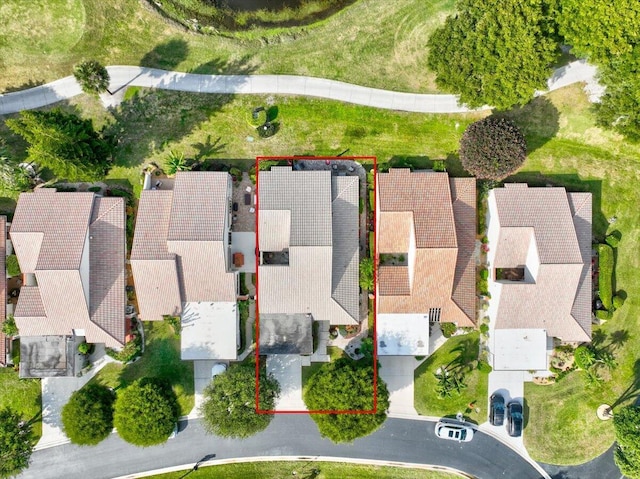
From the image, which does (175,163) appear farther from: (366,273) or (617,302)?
(617,302)

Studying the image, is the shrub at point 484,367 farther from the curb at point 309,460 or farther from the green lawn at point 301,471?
the green lawn at point 301,471

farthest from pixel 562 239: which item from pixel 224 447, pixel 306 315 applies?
pixel 224 447

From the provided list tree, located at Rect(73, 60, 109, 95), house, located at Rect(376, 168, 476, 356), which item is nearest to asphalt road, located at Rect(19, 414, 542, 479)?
house, located at Rect(376, 168, 476, 356)

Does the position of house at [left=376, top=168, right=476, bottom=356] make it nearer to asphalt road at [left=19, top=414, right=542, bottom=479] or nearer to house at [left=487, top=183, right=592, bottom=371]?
house at [left=487, top=183, right=592, bottom=371]

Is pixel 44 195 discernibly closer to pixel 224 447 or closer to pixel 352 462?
pixel 224 447

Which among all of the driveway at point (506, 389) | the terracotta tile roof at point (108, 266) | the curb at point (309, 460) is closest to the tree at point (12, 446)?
the curb at point (309, 460)

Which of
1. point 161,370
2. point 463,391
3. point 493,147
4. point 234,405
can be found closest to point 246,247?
point 234,405
